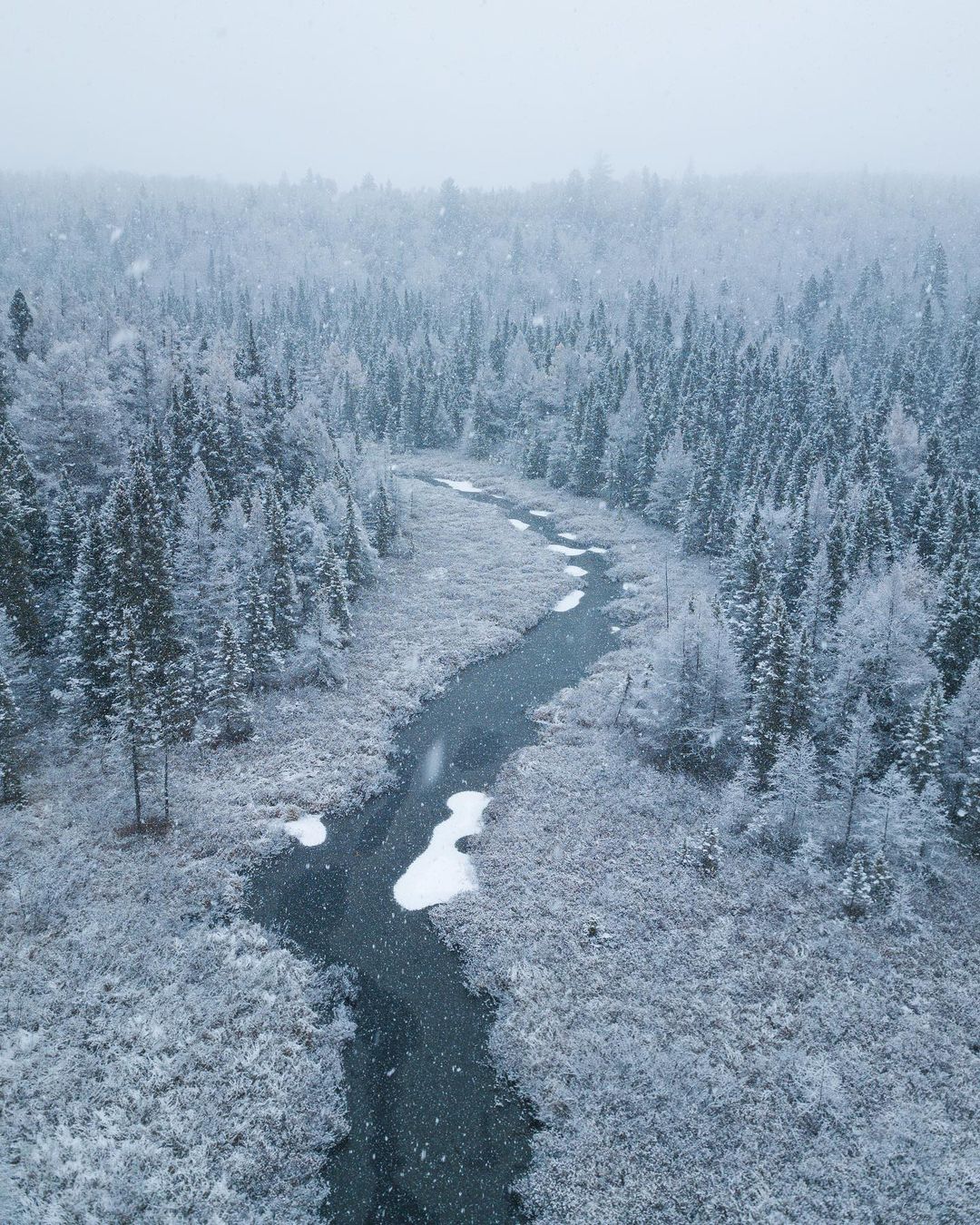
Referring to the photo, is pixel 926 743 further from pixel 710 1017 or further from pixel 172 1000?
→ pixel 172 1000

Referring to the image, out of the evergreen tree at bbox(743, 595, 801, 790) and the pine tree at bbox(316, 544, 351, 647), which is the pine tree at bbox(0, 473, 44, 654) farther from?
the evergreen tree at bbox(743, 595, 801, 790)

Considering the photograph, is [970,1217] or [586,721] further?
[586,721]

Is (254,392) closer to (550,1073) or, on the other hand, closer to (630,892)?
(630,892)

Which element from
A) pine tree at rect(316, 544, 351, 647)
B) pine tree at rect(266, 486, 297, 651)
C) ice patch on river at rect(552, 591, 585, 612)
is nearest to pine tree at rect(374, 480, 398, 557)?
pine tree at rect(316, 544, 351, 647)

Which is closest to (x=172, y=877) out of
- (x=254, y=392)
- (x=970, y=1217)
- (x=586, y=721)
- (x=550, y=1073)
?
(x=550, y=1073)

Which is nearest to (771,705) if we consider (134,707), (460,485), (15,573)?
(134,707)

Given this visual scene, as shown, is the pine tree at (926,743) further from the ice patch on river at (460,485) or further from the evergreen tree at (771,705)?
the ice patch on river at (460,485)
